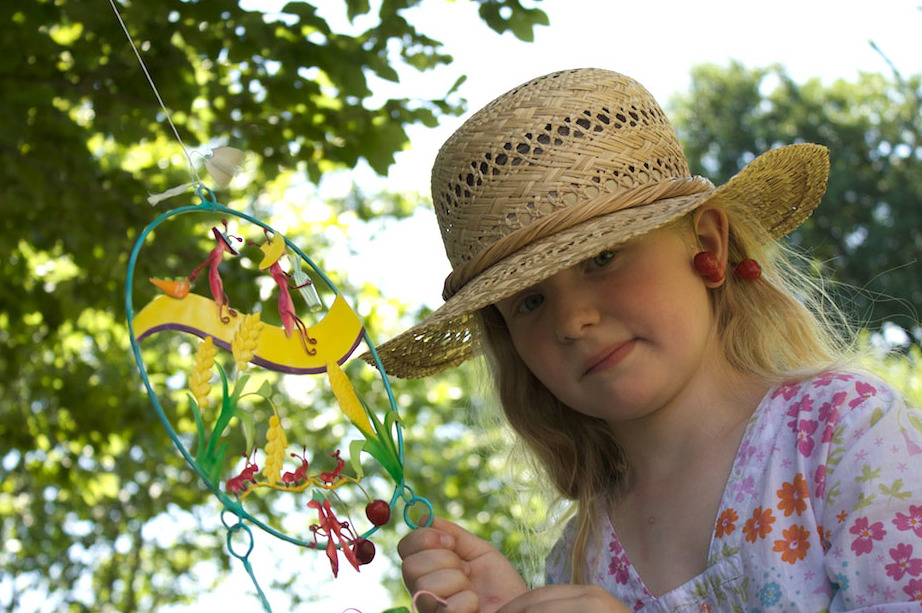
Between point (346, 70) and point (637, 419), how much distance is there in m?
1.62

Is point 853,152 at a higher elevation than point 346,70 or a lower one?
higher

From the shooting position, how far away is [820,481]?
4.91 feet

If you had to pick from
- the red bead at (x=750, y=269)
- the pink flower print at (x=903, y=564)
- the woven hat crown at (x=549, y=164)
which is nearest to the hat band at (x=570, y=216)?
the woven hat crown at (x=549, y=164)

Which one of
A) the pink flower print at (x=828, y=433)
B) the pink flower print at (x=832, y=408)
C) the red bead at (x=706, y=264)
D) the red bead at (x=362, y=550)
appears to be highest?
the red bead at (x=706, y=264)

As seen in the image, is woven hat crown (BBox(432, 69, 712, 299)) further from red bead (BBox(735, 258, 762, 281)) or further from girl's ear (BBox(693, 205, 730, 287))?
red bead (BBox(735, 258, 762, 281))

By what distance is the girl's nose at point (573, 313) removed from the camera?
A: 167cm

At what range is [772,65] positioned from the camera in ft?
68.0

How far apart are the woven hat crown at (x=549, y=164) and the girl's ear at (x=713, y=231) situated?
0.31 ft

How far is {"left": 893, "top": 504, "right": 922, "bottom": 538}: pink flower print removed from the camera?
1.35m

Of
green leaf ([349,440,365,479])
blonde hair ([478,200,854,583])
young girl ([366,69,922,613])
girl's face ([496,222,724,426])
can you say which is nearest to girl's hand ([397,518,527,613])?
young girl ([366,69,922,613])

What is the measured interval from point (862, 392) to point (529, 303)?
591mm

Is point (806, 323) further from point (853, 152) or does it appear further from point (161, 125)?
point (853, 152)

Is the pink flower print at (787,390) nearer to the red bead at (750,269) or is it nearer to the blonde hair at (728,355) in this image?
the blonde hair at (728,355)

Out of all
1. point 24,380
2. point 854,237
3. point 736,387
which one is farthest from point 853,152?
point 736,387
